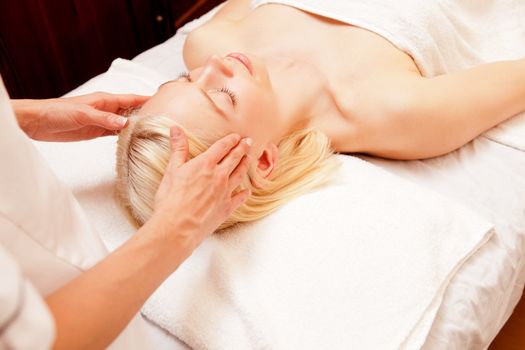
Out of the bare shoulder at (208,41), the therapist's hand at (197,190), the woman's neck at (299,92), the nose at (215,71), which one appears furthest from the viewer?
the bare shoulder at (208,41)

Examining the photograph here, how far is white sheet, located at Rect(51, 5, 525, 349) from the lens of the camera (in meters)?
1.01

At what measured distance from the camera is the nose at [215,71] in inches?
45.3

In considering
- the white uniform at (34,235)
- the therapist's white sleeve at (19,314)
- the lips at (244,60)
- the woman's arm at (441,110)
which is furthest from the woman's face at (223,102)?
the therapist's white sleeve at (19,314)

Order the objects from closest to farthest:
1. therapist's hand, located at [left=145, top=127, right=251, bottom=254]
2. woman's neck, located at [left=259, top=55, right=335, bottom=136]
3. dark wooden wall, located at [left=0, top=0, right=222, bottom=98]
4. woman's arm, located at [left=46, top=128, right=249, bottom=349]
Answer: woman's arm, located at [left=46, top=128, right=249, bottom=349] → therapist's hand, located at [left=145, top=127, right=251, bottom=254] → woman's neck, located at [left=259, top=55, right=335, bottom=136] → dark wooden wall, located at [left=0, top=0, right=222, bottom=98]

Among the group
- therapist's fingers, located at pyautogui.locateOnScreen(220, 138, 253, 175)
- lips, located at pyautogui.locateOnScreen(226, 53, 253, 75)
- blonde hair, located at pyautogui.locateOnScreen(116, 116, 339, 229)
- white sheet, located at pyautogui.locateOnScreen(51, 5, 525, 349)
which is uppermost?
lips, located at pyautogui.locateOnScreen(226, 53, 253, 75)

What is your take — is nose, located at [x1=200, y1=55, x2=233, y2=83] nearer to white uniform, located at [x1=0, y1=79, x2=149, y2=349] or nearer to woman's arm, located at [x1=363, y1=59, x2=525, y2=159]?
woman's arm, located at [x1=363, y1=59, x2=525, y2=159]

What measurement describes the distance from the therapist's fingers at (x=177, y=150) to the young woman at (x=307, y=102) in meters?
0.11

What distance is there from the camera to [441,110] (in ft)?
3.91

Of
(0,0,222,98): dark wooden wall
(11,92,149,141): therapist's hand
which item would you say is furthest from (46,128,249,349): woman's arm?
(0,0,222,98): dark wooden wall

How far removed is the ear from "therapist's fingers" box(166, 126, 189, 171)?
0.25m

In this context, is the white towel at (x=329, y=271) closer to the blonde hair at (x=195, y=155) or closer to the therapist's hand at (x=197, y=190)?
the blonde hair at (x=195, y=155)

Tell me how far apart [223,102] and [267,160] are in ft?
0.54

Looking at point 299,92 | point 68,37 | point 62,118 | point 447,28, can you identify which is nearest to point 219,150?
point 62,118

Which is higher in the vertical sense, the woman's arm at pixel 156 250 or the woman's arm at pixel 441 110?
the woman's arm at pixel 156 250
